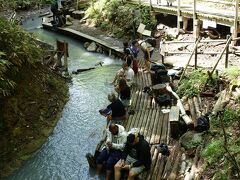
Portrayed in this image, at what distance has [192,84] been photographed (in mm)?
15055

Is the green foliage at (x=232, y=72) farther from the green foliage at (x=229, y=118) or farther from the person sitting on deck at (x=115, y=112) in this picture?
the person sitting on deck at (x=115, y=112)

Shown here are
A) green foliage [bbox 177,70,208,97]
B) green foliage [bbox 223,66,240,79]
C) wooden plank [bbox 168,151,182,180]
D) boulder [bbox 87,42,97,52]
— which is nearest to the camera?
wooden plank [bbox 168,151,182,180]

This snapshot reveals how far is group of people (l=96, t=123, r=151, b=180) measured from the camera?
10297mm

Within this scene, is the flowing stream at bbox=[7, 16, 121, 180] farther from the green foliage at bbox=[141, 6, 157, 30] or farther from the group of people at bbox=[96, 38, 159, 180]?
the green foliage at bbox=[141, 6, 157, 30]

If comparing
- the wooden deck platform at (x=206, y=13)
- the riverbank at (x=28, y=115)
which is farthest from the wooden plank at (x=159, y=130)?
the wooden deck platform at (x=206, y=13)

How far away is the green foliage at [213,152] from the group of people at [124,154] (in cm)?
150

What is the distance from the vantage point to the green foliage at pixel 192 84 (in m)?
14.7

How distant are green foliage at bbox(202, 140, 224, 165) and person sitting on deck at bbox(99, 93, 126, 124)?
3693mm

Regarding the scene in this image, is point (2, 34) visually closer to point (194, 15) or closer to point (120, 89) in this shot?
point (120, 89)

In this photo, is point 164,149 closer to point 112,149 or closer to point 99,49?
point 112,149

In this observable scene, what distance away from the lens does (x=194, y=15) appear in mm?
21125

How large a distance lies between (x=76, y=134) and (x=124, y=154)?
3.95 meters

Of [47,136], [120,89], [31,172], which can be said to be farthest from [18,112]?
[120,89]

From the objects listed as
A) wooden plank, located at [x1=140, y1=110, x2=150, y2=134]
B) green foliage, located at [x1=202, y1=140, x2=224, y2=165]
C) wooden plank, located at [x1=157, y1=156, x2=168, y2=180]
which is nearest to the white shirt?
wooden plank, located at [x1=140, y1=110, x2=150, y2=134]
